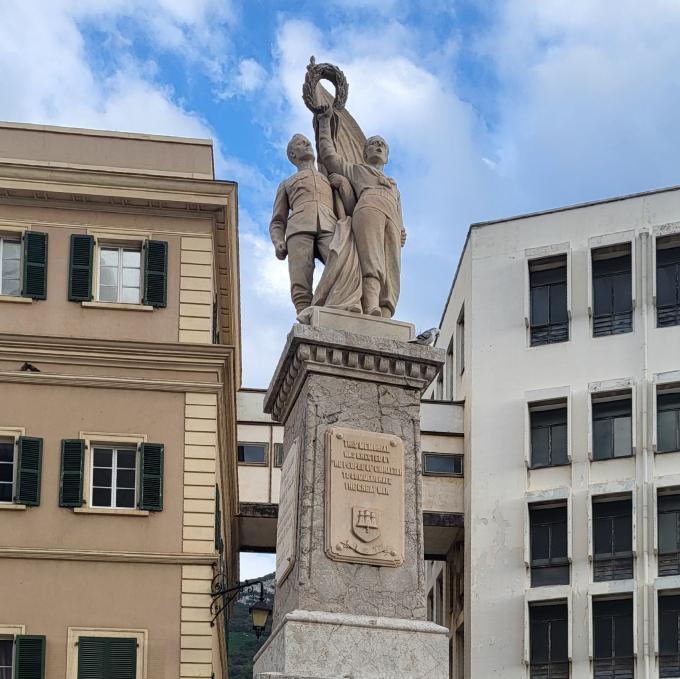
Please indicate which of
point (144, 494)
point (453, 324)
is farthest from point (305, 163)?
point (453, 324)

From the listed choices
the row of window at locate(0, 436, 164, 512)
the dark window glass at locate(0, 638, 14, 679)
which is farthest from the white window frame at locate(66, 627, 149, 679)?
the row of window at locate(0, 436, 164, 512)

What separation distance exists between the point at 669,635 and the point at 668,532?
94.0 inches

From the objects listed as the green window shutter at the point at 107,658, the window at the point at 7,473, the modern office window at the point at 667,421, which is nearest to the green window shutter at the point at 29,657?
the green window shutter at the point at 107,658

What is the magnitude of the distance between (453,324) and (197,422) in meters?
18.3

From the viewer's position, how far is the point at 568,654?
129 ft

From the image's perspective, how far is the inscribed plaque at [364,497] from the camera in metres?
15.1

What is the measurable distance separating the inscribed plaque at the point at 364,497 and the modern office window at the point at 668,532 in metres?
24.8

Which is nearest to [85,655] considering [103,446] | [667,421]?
[103,446]

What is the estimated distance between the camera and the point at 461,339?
46125mm

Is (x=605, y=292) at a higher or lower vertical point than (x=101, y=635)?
higher

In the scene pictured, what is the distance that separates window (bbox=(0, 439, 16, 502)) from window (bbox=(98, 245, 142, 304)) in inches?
130

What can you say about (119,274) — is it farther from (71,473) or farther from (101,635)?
(101,635)

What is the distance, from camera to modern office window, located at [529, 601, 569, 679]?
39.7 metres

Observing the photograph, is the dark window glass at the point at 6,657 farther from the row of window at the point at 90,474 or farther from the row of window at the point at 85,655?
the row of window at the point at 90,474
